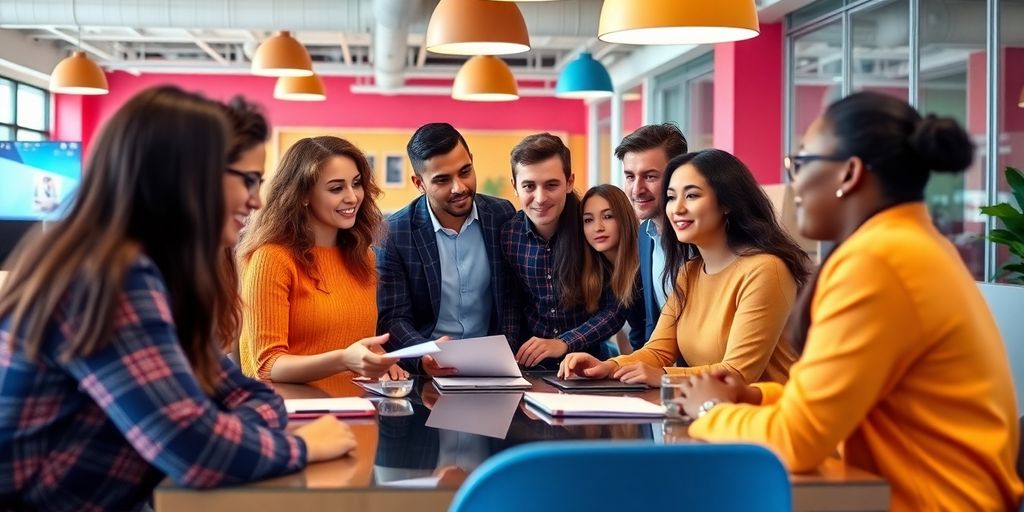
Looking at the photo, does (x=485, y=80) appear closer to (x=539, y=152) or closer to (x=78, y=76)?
(x=78, y=76)

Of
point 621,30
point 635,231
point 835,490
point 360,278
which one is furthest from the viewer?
point 635,231

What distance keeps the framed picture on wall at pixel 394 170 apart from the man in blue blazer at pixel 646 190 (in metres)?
12.5

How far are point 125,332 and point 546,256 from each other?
210 centimetres

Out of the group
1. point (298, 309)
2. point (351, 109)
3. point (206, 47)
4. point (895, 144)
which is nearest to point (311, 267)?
point (298, 309)

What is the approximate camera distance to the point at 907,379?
167 centimetres

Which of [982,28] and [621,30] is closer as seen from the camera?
[621,30]

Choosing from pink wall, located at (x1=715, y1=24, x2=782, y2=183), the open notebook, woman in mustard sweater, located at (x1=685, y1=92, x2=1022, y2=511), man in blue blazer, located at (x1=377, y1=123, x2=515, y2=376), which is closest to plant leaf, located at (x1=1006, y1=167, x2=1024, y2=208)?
man in blue blazer, located at (x1=377, y1=123, x2=515, y2=376)

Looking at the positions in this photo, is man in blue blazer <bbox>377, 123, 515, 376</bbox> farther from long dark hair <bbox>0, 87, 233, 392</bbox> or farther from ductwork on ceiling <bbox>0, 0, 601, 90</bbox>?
ductwork on ceiling <bbox>0, 0, 601, 90</bbox>

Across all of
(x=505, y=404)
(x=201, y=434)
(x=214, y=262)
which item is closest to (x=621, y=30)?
(x=505, y=404)

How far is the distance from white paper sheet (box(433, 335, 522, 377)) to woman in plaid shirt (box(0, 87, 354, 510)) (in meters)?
1.01

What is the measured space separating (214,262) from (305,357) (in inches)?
40.7

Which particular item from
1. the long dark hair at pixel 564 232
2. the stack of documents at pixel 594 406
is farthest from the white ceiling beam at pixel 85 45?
the stack of documents at pixel 594 406

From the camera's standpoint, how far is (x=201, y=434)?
1533 millimetres

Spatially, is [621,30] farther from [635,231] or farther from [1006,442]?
[1006,442]
